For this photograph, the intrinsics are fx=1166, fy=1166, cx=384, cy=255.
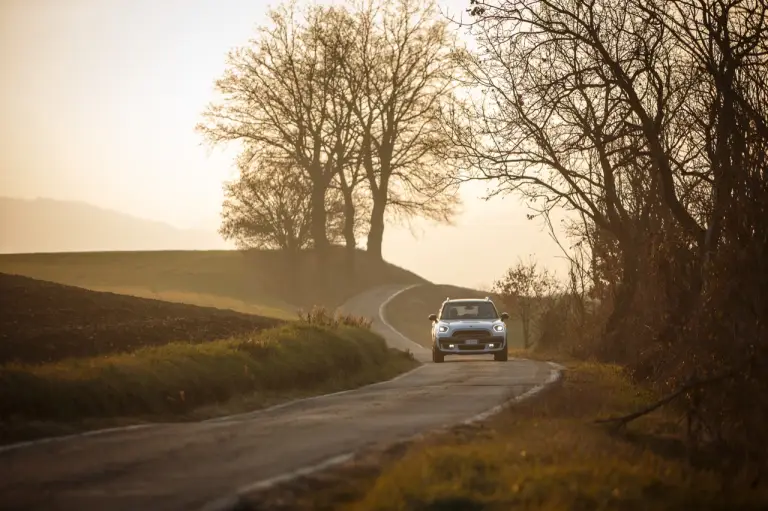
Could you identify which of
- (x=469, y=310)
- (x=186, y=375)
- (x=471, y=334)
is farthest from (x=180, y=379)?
Result: (x=469, y=310)

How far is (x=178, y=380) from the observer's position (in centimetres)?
1834

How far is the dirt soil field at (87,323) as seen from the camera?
21391 mm

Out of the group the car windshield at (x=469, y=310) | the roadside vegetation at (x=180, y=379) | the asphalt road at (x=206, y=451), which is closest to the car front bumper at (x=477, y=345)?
the car windshield at (x=469, y=310)

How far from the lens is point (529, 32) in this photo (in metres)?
20.5

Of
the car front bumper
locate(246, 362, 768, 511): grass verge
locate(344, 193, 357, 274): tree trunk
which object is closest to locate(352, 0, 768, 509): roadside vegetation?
locate(246, 362, 768, 511): grass verge

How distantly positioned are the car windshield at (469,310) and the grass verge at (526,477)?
2210 centimetres

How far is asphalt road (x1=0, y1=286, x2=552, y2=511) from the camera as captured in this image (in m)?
9.32

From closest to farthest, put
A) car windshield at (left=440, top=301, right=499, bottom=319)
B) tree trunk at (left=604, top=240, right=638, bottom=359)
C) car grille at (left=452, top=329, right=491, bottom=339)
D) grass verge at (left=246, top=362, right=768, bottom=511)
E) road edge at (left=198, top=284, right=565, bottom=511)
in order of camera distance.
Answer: road edge at (left=198, top=284, right=565, bottom=511)
grass verge at (left=246, top=362, right=768, bottom=511)
tree trunk at (left=604, top=240, right=638, bottom=359)
car grille at (left=452, top=329, right=491, bottom=339)
car windshield at (left=440, top=301, right=499, bottom=319)

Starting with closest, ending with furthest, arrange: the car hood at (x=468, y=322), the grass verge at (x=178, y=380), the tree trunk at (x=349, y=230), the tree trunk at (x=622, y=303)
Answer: the grass verge at (x=178, y=380) → the tree trunk at (x=622, y=303) → the car hood at (x=468, y=322) → the tree trunk at (x=349, y=230)

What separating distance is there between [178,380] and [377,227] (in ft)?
Answer: 196

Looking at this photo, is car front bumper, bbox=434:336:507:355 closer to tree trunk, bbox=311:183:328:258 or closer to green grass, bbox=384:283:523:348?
green grass, bbox=384:283:523:348

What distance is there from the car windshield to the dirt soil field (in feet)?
18.5

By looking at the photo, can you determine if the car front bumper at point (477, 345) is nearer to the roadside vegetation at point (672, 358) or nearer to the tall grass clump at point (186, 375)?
the tall grass clump at point (186, 375)

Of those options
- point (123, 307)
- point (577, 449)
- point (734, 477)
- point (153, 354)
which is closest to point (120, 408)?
point (153, 354)
